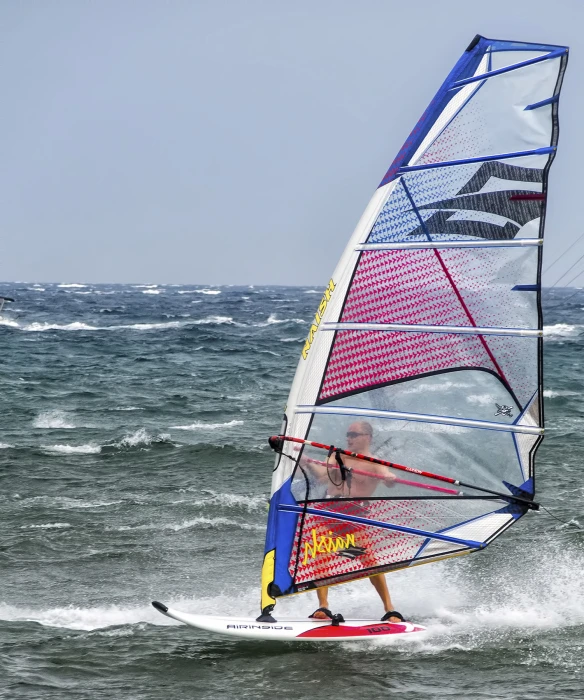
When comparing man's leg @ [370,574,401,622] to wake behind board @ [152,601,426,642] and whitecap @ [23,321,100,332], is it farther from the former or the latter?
whitecap @ [23,321,100,332]

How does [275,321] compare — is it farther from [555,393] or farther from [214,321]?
[555,393]

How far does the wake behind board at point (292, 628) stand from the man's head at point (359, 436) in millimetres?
1486

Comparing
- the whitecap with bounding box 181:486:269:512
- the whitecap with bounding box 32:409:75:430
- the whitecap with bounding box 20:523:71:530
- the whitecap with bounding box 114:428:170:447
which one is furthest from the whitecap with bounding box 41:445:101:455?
the whitecap with bounding box 20:523:71:530

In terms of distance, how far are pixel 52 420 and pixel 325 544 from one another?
13685 millimetres

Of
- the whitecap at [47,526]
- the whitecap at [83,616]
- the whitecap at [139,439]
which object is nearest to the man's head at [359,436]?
the whitecap at [83,616]

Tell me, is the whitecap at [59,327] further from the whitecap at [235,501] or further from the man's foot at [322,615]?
the man's foot at [322,615]

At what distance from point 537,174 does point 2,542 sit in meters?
7.75

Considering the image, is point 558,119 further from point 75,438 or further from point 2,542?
point 75,438

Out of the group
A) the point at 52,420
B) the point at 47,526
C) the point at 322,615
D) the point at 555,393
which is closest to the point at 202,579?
the point at 322,615

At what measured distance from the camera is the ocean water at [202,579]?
767 cm

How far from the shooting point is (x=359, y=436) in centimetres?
780

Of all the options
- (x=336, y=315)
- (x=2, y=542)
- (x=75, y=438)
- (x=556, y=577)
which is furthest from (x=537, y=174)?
(x=75, y=438)

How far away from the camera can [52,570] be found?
35.4ft

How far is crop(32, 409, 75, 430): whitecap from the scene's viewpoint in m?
19.9
